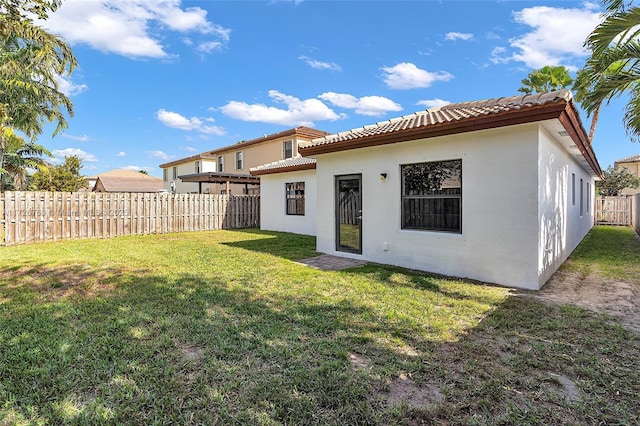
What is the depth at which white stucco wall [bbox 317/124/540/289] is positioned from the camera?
598 centimetres

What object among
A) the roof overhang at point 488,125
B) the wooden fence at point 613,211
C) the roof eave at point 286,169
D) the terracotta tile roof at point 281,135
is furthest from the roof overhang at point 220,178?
the wooden fence at point 613,211

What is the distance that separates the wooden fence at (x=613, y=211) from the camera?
20.6 meters

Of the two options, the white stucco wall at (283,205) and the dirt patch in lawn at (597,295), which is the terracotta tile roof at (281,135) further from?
the dirt patch in lawn at (597,295)

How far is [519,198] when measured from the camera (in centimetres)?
604

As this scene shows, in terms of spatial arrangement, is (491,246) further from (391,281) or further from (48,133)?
(48,133)

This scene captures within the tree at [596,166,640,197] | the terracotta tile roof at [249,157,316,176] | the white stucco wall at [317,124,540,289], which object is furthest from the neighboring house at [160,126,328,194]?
the tree at [596,166,640,197]

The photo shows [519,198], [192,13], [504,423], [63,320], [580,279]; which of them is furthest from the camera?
[192,13]

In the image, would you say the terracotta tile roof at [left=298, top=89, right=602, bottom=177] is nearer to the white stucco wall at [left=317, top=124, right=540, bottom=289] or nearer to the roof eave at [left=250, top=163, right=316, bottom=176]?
the white stucco wall at [left=317, top=124, right=540, bottom=289]

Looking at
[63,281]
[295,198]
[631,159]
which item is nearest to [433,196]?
[63,281]

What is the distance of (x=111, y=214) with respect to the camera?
543 inches

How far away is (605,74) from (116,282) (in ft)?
37.8

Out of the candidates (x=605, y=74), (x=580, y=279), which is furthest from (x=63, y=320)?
(x=605, y=74)

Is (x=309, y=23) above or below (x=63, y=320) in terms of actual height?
above

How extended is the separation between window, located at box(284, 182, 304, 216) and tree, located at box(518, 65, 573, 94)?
15.0 metres
